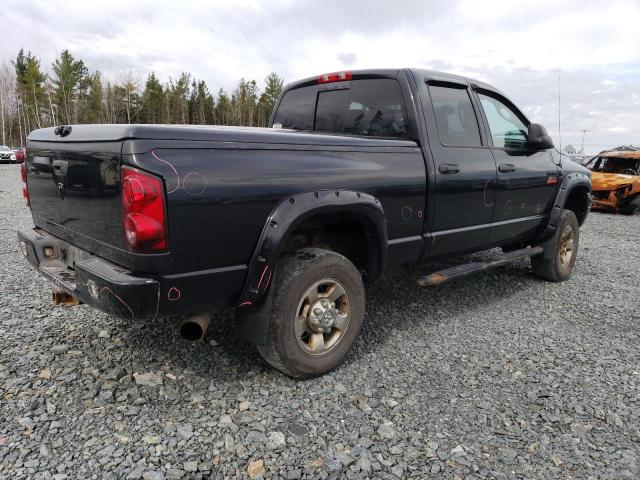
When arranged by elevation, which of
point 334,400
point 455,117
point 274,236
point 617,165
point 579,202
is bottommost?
point 334,400

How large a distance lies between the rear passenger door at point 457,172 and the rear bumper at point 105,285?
2156mm

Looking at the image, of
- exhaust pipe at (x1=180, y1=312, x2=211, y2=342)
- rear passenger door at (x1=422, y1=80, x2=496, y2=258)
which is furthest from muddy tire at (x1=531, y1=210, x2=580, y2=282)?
exhaust pipe at (x1=180, y1=312, x2=211, y2=342)

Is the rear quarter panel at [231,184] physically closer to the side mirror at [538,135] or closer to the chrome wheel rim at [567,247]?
the side mirror at [538,135]

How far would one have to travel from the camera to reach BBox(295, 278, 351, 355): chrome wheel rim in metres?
2.96

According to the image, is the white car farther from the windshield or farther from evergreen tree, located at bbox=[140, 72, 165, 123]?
the windshield

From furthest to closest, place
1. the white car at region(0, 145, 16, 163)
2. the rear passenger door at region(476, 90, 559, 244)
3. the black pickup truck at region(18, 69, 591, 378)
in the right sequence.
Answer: the white car at region(0, 145, 16, 163) < the rear passenger door at region(476, 90, 559, 244) < the black pickup truck at region(18, 69, 591, 378)

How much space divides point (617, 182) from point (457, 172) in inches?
427

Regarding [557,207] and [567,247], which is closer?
[557,207]

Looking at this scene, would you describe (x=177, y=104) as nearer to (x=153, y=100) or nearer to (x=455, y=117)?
(x=153, y=100)

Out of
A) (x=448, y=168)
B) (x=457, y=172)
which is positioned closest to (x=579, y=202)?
(x=457, y=172)

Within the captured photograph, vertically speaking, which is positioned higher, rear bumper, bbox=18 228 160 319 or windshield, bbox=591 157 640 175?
windshield, bbox=591 157 640 175

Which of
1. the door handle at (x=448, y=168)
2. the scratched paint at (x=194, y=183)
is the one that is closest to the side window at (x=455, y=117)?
the door handle at (x=448, y=168)

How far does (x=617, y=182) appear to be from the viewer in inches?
485

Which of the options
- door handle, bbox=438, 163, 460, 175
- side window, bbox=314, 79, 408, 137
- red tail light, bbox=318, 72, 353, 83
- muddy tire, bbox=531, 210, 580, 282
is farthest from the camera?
muddy tire, bbox=531, 210, 580, 282
